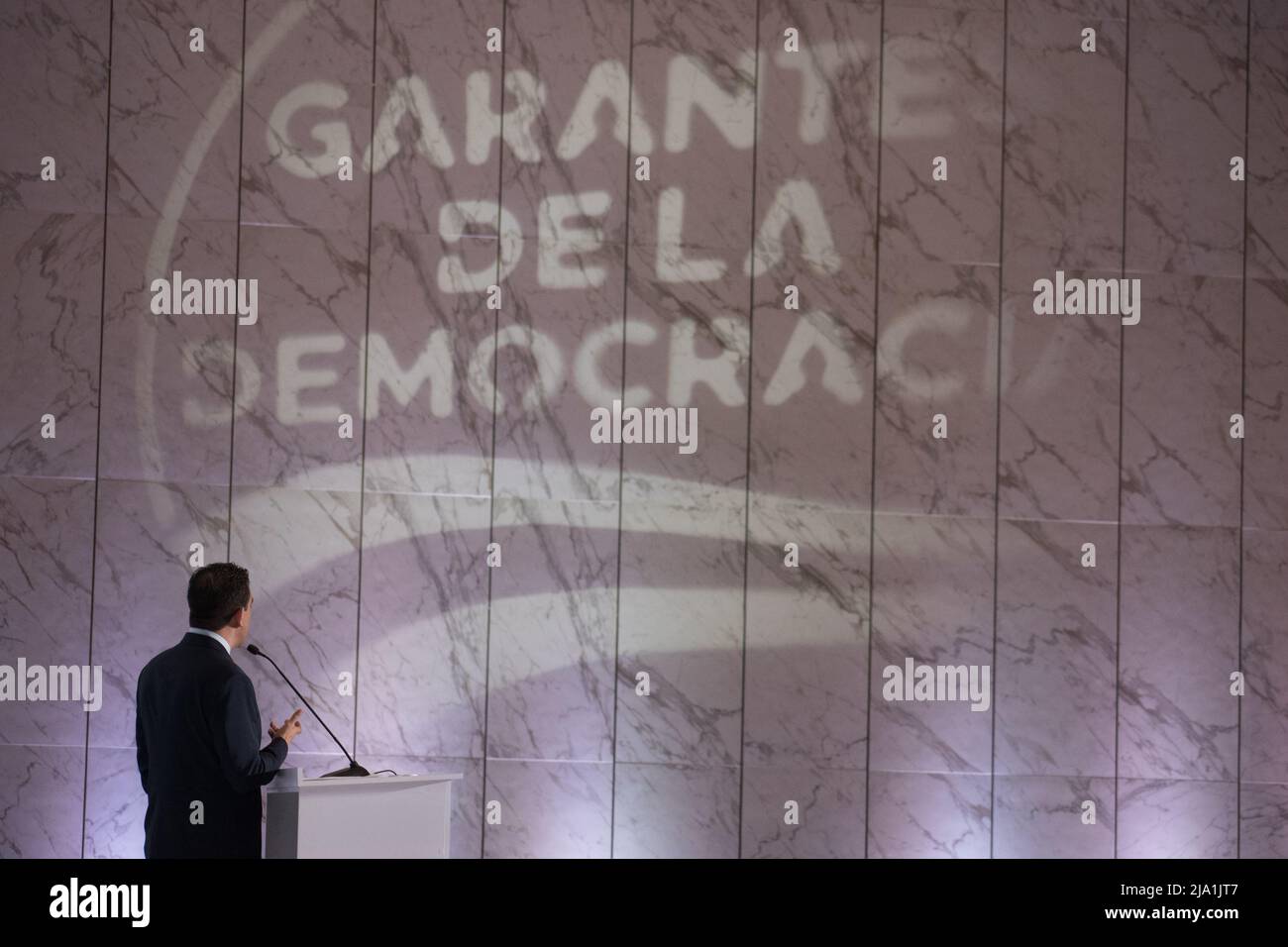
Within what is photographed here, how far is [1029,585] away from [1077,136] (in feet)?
7.43

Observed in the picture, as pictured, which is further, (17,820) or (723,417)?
(723,417)

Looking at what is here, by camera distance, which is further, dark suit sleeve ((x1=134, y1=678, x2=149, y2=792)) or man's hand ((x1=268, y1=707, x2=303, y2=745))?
man's hand ((x1=268, y1=707, x2=303, y2=745))

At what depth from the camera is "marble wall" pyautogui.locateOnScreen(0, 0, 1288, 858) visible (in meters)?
5.55

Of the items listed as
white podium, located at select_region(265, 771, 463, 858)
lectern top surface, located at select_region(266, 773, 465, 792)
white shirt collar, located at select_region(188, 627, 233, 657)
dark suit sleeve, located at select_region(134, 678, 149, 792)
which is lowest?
white podium, located at select_region(265, 771, 463, 858)

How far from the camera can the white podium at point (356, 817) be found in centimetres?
399

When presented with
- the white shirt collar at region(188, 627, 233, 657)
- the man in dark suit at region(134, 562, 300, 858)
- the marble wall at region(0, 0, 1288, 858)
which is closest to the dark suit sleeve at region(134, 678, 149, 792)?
the man in dark suit at region(134, 562, 300, 858)

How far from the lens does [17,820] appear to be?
17.6ft

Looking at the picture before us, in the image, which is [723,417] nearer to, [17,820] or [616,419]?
[616,419]

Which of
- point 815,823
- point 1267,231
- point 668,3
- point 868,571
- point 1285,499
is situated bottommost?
point 815,823

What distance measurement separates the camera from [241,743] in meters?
3.90

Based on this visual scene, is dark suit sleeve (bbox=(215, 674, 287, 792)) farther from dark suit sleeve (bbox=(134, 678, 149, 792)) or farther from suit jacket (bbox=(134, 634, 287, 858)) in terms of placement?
dark suit sleeve (bbox=(134, 678, 149, 792))

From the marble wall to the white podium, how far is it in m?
1.30

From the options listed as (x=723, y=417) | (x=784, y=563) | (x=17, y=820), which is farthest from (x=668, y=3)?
(x=17, y=820)

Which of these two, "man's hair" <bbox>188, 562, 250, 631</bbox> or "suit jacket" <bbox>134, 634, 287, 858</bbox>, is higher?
"man's hair" <bbox>188, 562, 250, 631</bbox>
